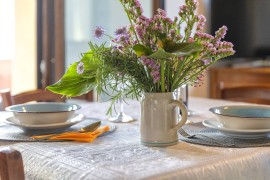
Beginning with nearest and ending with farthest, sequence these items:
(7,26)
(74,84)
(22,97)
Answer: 1. (74,84)
2. (22,97)
3. (7,26)

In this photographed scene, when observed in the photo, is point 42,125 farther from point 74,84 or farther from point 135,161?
point 135,161

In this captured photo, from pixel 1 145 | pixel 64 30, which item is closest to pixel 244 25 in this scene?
pixel 64 30

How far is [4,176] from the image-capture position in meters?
0.86

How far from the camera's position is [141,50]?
1.08m

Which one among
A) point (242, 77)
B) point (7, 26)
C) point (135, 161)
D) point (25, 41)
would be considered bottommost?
point (135, 161)

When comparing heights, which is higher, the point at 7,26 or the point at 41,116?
the point at 7,26

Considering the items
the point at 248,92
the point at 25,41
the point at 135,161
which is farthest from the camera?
the point at 25,41

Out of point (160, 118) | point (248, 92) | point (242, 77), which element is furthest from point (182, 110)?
point (242, 77)

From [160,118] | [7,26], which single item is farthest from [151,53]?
[7,26]

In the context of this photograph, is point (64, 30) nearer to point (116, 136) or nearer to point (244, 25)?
point (244, 25)

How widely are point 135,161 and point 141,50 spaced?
0.86 feet

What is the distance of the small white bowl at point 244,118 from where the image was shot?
1214 mm

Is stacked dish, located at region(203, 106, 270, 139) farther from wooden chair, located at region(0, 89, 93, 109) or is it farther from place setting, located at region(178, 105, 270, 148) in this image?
wooden chair, located at region(0, 89, 93, 109)

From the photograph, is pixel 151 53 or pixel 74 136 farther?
pixel 74 136
